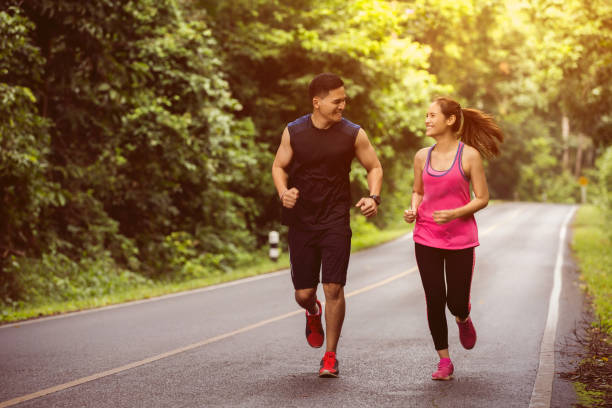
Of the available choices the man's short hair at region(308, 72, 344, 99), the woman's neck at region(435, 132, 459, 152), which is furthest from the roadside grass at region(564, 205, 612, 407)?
the man's short hair at region(308, 72, 344, 99)

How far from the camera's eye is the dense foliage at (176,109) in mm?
13008

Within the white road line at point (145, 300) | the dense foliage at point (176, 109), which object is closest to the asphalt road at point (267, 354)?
the white road line at point (145, 300)

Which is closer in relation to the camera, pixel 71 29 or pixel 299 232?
pixel 299 232

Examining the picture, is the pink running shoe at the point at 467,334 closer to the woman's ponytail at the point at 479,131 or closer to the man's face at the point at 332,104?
the woman's ponytail at the point at 479,131

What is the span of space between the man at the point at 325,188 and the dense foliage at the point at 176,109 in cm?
669

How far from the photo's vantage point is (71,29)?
12930 mm

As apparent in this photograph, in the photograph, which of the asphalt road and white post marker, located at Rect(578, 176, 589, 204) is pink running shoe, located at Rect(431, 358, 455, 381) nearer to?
the asphalt road

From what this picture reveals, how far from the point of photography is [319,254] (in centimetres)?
607

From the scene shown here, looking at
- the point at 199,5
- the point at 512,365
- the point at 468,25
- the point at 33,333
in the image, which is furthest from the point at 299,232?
the point at 468,25

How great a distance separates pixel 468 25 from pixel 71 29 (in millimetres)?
27408

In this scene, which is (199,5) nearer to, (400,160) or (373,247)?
(373,247)

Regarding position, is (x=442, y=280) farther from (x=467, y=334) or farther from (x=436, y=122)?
(x=436, y=122)

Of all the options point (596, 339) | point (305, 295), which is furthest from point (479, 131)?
point (596, 339)

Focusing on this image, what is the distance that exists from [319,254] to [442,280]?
957mm
